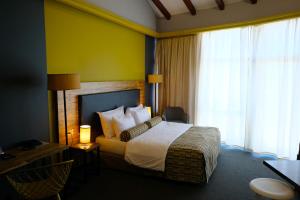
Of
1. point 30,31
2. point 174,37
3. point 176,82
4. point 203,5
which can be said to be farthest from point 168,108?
point 30,31

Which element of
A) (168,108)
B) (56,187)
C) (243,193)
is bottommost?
(243,193)

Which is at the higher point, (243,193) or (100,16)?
(100,16)

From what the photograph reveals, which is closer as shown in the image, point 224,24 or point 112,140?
point 112,140

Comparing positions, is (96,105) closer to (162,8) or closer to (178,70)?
(178,70)

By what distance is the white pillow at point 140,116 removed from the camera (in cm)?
410

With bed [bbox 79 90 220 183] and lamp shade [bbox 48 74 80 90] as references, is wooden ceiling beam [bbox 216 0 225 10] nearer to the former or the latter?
bed [bbox 79 90 220 183]

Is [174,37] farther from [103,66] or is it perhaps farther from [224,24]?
[103,66]

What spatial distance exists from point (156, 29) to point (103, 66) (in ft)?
7.48

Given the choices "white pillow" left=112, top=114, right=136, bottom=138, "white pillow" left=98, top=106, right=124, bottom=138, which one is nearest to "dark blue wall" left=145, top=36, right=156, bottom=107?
"white pillow" left=112, top=114, right=136, bottom=138

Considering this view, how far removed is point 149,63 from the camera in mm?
5457

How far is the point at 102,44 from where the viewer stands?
3.80 metres

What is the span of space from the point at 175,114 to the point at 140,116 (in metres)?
1.36

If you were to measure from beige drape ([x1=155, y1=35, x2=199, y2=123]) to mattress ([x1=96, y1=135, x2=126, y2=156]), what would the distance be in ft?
7.85

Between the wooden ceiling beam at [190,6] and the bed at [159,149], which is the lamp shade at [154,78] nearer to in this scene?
the bed at [159,149]
